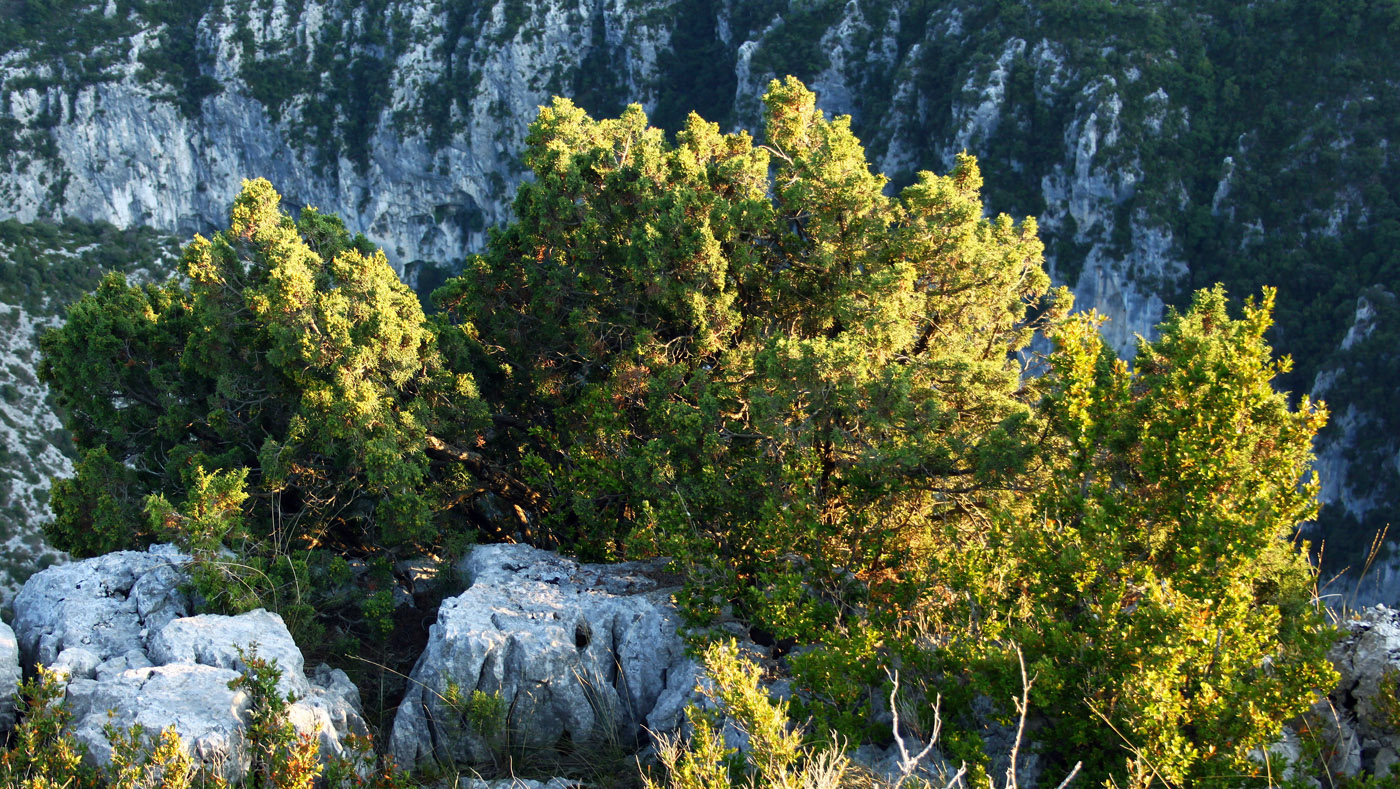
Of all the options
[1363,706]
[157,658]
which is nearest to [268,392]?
[157,658]

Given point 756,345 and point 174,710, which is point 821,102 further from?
point 174,710

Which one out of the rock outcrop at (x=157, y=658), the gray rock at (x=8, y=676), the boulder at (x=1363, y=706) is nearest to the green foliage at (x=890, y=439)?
the boulder at (x=1363, y=706)

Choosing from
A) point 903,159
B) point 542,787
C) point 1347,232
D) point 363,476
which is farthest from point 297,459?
point 903,159

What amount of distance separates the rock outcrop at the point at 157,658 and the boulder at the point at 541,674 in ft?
2.17

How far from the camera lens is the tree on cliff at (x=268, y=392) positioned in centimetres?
958

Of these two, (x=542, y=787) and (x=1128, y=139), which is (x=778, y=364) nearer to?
(x=542, y=787)

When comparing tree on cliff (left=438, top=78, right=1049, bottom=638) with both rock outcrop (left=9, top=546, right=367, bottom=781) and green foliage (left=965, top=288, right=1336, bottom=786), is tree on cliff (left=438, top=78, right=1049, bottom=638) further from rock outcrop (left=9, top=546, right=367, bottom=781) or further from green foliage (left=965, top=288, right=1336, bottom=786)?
rock outcrop (left=9, top=546, right=367, bottom=781)

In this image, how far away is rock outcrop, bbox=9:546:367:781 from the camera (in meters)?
6.22

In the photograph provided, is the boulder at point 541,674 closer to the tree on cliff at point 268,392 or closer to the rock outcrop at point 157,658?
the rock outcrop at point 157,658

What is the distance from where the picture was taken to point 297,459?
402 inches

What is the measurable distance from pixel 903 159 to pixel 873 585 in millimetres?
74465

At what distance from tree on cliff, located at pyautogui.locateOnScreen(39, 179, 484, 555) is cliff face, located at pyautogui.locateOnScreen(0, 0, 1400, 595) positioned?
57.3 m

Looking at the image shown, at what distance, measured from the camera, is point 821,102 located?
79.9m

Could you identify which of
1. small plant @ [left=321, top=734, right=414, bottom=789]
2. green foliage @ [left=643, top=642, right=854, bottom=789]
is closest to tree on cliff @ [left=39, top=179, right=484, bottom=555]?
small plant @ [left=321, top=734, right=414, bottom=789]
